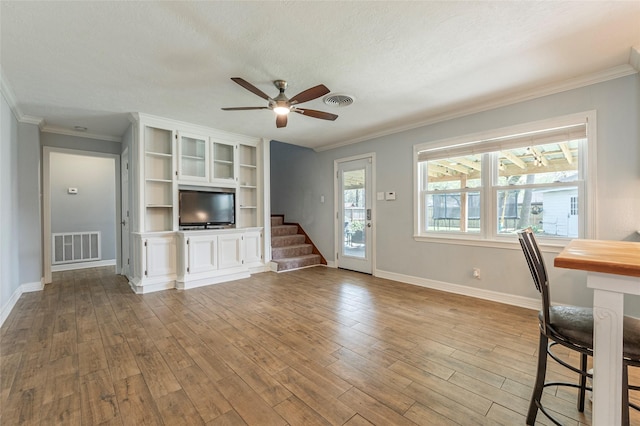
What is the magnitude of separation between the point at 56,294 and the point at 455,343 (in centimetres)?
508

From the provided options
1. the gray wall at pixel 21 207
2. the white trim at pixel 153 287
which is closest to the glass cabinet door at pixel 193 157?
the white trim at pixel 153 287

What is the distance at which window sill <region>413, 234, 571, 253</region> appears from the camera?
300 centimetres

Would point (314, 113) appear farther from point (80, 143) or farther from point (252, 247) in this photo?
point (80, 143)

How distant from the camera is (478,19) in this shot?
1.93 meters

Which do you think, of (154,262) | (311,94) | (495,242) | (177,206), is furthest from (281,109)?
(495,242)

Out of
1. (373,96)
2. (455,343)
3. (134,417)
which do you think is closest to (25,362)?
(134,417)

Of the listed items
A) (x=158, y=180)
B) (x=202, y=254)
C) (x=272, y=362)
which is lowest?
(x=272, y=362)

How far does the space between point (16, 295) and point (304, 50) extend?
4.73 m

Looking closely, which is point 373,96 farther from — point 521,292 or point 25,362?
point 25,362

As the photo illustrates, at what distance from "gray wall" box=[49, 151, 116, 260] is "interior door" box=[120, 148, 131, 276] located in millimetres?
1090

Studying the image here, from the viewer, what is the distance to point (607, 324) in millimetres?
1042

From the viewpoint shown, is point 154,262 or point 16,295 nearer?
point 16,295

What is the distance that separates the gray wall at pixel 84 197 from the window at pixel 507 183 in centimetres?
620

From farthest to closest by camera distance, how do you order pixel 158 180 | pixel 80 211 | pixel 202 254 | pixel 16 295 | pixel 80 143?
pixel 80 211 < pixel 80 143 < pixel 202 254 < pixel 158 180 < pixel 16 295
